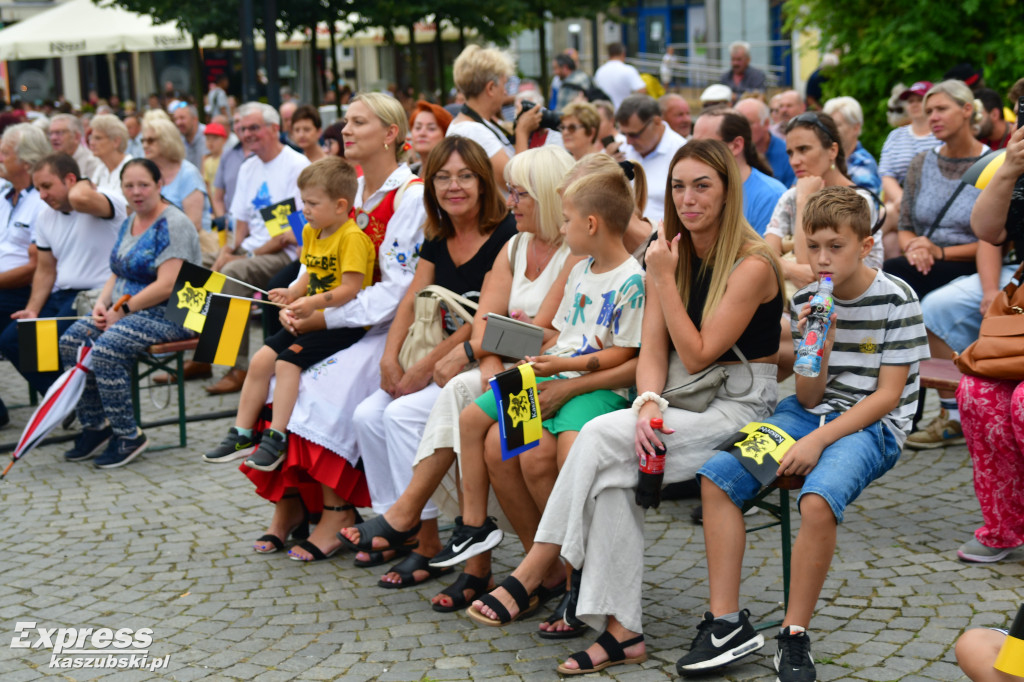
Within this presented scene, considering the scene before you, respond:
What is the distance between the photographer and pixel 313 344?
493 cm

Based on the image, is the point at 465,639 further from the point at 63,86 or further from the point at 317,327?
the point at 63,86

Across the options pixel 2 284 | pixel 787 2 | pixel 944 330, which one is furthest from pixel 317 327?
pixel 787 2

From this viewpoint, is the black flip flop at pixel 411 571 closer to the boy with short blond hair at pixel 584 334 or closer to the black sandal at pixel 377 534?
the black sandal at pixel 377 534

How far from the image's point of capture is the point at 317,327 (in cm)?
493

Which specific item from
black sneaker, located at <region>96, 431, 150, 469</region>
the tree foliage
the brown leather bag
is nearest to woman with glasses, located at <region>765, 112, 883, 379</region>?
the brown leather bag

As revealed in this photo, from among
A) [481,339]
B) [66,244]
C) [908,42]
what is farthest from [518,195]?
[908,42]

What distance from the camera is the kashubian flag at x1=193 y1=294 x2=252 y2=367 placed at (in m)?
5.21

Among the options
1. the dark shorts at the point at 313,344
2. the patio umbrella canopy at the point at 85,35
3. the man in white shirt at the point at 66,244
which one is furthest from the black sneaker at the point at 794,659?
the patio umbrella canopy at the point at 85,35

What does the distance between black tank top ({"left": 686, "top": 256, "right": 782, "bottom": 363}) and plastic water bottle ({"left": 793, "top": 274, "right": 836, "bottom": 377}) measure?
23 cm

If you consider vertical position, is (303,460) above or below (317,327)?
below

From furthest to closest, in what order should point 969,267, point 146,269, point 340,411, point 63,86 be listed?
point 63,86
point 146,269
point 969,267
point 340,411

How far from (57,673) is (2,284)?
4528 millimetres

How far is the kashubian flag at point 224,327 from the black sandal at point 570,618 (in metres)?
2.16

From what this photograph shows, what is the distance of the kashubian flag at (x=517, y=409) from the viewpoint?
3756 mm
